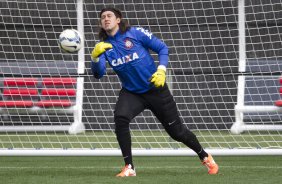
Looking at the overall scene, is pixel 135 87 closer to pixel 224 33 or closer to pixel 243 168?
pixel 243 168

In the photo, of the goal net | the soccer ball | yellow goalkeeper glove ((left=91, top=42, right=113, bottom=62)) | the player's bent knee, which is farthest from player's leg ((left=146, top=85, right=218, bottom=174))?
the goal net

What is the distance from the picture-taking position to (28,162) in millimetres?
9703

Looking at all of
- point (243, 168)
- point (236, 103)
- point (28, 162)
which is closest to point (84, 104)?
point (236, 103)

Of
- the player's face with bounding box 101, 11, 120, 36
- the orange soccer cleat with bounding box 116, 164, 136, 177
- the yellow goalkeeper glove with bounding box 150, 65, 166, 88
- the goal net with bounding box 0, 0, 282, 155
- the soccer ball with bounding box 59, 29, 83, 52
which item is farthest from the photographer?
the goal net with bounding box 0, 0, 282, 155

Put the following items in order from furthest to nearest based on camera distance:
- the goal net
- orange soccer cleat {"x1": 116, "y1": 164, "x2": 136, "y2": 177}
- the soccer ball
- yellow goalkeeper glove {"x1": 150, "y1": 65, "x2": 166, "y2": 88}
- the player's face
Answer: the goal net < the soccer ball < the player's face < orange soccer cleat {"x1": 116, "y1": 164, "x2": 136, "y2": 177} < yellow goalkeeper glove {"x1": 150, "y1": 65, "x2": 166, "y2": 88}

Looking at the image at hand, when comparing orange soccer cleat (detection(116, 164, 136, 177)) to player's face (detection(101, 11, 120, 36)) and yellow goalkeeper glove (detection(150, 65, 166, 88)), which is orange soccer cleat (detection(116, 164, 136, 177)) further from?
player's face (detection(101, 11, 120, 36))

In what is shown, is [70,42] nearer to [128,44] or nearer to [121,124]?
[128,44]

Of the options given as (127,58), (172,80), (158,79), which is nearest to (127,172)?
(158,79)

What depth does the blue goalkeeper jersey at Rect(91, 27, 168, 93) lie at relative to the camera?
25.5 ft

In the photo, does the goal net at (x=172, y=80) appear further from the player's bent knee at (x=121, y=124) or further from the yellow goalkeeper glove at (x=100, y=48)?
the yellow goalkeeper glove at (x=100, y=48)

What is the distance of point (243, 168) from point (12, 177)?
2.40 metres

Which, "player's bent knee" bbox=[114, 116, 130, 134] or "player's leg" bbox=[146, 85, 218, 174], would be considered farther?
"player's leg" bbox=[146, 85, 218, 174]

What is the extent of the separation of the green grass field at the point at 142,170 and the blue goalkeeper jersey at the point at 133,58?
88 centimetres

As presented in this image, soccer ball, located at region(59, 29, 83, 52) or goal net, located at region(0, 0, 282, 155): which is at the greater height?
soccer ball, located at region(59, 29, 83, 52)
